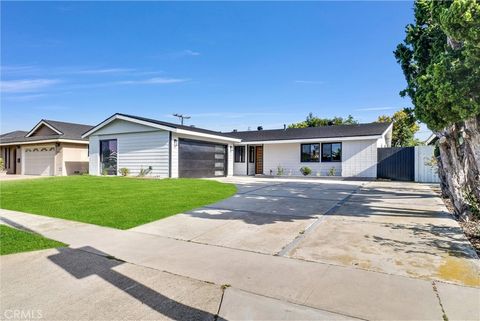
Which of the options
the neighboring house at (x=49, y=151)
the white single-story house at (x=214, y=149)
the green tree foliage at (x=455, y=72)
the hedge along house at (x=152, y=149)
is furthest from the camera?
the neighboring house at (x=49, y=151)

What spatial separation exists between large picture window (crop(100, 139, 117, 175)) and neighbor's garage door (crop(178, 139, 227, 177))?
472 centimetres

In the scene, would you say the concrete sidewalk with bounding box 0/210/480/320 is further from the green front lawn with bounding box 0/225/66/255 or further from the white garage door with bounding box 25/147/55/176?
the white garage door with bounding box 25/147/55/176

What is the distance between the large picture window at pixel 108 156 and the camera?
56.0 ft

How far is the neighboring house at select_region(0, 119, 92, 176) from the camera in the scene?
19562mm

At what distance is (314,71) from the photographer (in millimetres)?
18281

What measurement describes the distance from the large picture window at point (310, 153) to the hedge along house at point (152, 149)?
5927mm

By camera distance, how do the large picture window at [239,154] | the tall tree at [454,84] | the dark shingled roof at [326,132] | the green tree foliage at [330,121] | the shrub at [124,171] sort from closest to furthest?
the tall tree at [454,84] → the shrub at [124,171] → the dark shingled roof at [326,132] → the large picture window at [239,154] → the green tree foliage at [330,121]

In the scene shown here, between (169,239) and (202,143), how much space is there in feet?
42.7

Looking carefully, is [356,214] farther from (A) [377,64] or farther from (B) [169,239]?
(A) [377,64]

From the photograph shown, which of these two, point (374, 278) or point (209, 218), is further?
point (209, 218)

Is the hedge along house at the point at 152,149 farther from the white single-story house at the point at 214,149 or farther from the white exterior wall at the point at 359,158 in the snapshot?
the white exterior wall at the point at 359,158

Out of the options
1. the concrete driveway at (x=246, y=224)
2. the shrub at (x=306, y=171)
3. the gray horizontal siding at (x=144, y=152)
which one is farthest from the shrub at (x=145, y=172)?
the shrub at (x=306, y=171)

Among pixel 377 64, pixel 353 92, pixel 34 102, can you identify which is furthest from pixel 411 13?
pixel 34 102

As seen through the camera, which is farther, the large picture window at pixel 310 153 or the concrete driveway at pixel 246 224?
the large picture window at pixel 310 153
